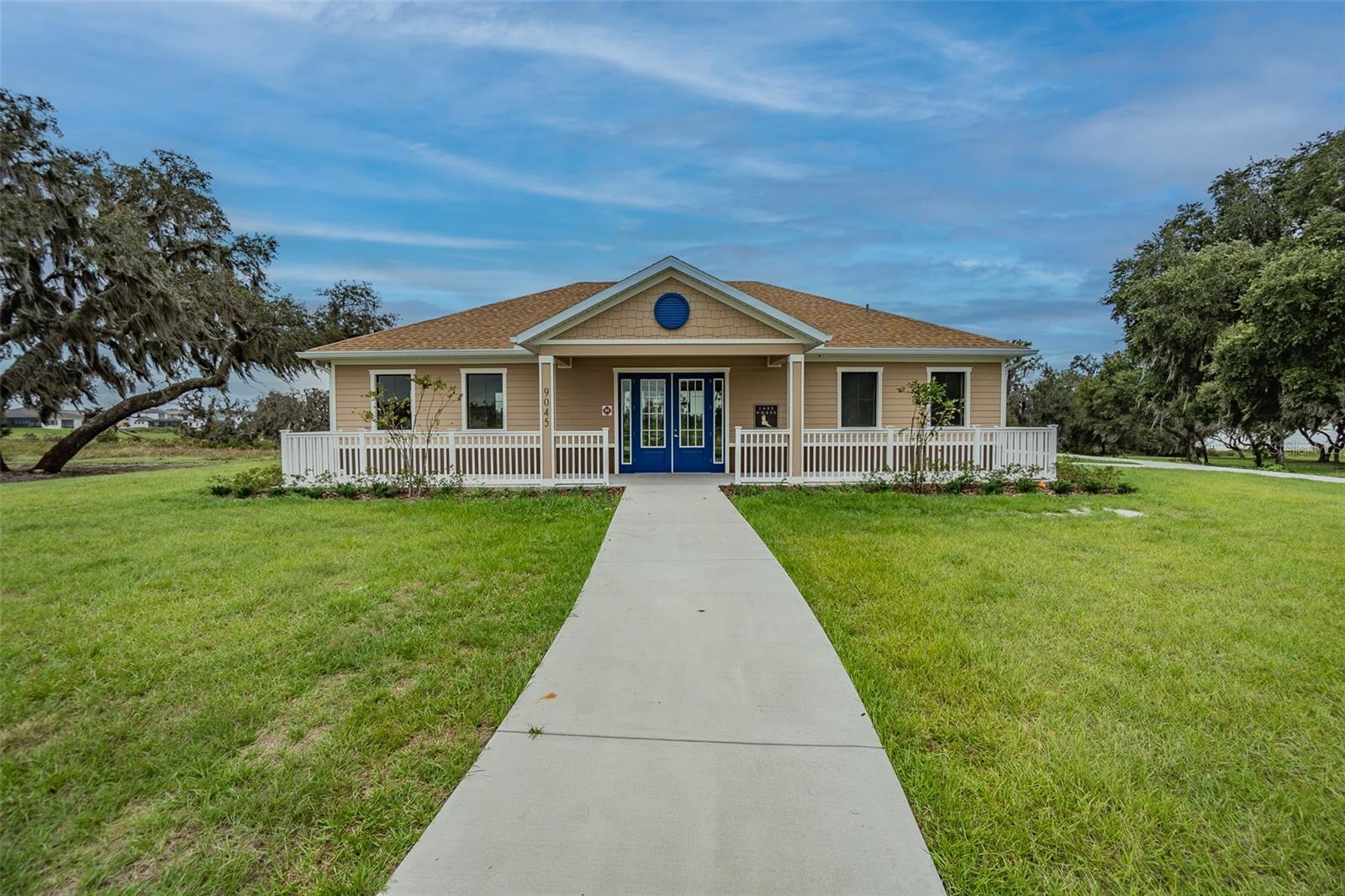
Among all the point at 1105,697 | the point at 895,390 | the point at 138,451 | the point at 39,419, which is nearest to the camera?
the point at 1105,697

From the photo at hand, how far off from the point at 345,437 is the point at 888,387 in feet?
40.3

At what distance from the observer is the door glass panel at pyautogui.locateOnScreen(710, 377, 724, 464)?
13.5 meters

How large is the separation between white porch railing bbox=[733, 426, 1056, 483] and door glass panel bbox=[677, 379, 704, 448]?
1.96m

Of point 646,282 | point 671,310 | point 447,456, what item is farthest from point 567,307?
point 447,456

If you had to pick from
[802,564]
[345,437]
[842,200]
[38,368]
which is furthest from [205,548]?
[842,200]

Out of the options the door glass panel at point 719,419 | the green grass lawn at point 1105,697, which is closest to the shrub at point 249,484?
the door glass panel at point 719,419

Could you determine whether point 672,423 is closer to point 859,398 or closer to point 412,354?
point 859,398

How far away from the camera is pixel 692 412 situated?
13.5m

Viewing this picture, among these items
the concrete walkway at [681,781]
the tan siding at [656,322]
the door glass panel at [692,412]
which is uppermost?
the tan siding at [656,322]

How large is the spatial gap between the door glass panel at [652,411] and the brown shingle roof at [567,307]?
2880mm

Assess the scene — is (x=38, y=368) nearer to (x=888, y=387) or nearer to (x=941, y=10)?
(x=888, y=387)

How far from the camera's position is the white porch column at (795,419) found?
11.5 meters

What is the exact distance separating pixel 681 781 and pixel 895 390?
41.1 ft

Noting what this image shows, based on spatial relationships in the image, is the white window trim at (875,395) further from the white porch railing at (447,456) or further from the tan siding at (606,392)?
the white porch railing at (447,456)
